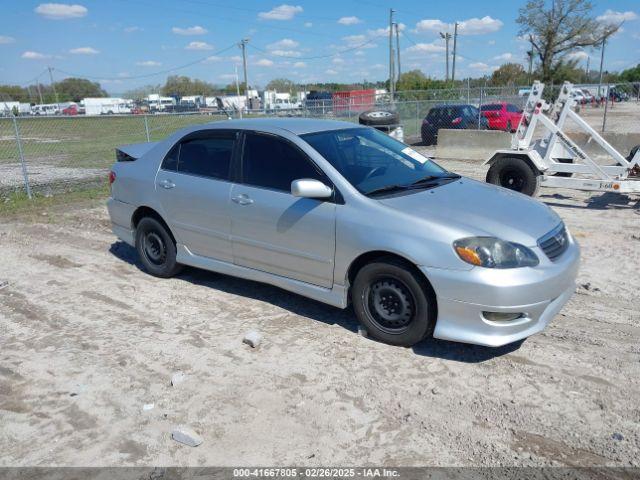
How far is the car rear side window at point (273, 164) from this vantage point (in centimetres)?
454

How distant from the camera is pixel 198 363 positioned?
4027 millimetres

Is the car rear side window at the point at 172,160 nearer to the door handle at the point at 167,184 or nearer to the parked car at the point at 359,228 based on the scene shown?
the parked car at the point at 359,228

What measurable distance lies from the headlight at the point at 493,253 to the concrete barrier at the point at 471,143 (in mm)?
11892

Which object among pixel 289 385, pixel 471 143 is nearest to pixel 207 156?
pixel 289 385

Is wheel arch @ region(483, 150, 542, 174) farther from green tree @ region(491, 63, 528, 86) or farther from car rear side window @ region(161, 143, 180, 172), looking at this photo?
green tree @ region(491, 63, 528, 86)

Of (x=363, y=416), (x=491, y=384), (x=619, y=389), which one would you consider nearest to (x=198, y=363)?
(x=363, y=416)

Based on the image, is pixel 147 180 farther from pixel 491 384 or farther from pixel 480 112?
pixel 480 112

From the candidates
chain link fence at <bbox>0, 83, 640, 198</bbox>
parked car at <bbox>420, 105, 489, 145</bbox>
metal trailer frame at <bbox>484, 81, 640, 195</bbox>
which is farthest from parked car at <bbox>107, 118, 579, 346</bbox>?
parked car at <bbox>420, 105, 489, 145</bbox>

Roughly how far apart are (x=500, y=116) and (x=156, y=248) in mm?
16754

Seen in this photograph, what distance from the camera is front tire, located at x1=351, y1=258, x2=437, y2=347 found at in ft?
12.7

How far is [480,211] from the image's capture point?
4.09m

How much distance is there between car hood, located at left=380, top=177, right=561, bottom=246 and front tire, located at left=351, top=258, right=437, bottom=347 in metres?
0.45

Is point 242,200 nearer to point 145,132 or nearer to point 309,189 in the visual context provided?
point 309,189

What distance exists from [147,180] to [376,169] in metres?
2.55
